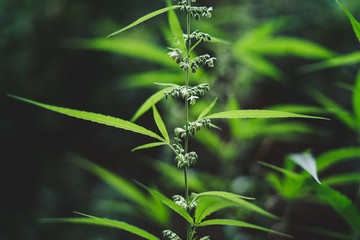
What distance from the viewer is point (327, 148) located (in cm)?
182

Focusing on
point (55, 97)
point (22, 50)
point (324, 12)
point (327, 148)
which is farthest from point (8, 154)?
point (324, 12)

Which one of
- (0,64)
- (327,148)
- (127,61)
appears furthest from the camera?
(127,61)

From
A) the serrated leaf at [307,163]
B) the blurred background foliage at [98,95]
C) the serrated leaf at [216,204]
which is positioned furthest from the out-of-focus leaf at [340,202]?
the blurred background foliage at [98,95]

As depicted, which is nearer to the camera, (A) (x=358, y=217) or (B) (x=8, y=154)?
(A) (x=358, y=217)

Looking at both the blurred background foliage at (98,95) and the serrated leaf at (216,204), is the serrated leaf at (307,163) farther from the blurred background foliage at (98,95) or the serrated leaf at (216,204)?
the blurred background foliage at (98,95)

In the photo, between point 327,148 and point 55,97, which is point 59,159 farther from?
point 327,148

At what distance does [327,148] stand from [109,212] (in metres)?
1.41

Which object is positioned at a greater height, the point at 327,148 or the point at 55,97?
the point at 55,97

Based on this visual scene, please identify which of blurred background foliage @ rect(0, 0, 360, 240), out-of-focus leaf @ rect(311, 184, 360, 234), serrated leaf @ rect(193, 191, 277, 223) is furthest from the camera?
blurred background foliage @ rect(0, 0, 360, 240)

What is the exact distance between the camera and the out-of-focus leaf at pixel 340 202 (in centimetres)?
64

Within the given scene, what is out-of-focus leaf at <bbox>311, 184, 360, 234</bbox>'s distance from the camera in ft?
2.08

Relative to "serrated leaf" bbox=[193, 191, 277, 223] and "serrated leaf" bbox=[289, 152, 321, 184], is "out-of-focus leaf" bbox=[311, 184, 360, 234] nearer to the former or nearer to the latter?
"serrated leaf" bbox=[289, 152, 321, 184]

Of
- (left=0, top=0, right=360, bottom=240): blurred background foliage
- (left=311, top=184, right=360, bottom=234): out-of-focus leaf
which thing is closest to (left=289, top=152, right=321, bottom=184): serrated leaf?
(left=311, top=184, right=360, bottom=234): out-of-focus leaf

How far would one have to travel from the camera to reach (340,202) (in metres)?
0.66
